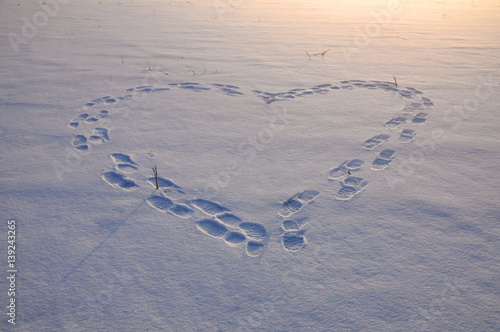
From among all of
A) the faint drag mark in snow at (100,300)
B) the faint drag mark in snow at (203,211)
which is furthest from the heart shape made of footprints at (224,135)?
the faint drag mark in snow at (100,300)

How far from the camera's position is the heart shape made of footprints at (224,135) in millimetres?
1386

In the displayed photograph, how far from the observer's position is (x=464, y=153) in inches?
70.0

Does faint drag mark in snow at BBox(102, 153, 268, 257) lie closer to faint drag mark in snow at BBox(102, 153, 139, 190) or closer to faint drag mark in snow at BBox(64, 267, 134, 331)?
faint drag mark in snow at BBox(102, 153, 139, 190)

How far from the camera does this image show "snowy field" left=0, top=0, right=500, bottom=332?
1.05 m

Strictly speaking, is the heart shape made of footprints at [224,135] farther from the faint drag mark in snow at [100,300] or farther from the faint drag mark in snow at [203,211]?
the faint drag mark in snow at [100,300]

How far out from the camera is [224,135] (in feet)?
6.63

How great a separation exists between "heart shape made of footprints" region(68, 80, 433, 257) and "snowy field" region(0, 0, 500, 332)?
0.5 inches

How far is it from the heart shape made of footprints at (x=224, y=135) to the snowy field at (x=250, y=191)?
0.5 inches

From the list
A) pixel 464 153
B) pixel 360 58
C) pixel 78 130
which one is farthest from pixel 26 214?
pixel 360 58

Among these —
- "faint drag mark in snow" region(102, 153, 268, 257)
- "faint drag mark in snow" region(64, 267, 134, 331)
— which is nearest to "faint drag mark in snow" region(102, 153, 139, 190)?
"faint drag mark in snow" region(102, 153, 268, 257)

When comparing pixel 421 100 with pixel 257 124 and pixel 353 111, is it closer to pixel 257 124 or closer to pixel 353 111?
pixel 353 111

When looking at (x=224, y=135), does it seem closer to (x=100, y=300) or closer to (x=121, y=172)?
(x=121, y=172)

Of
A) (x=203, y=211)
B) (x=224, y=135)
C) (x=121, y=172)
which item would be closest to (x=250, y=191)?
(x=203, y=211)

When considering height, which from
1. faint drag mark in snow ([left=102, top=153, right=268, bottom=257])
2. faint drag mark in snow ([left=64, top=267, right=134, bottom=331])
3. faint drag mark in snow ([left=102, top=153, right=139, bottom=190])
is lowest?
faint drag mark in snow ([left=64, top=267, right=134, bottom=331])
